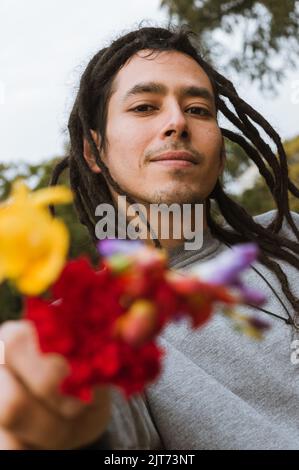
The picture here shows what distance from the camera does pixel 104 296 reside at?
627 millimetres

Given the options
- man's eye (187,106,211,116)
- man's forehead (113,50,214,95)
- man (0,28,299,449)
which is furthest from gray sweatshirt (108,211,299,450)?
man's forehead (113,50,214,95)

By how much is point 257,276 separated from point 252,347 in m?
0.22

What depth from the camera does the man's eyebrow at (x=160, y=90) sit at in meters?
1.71

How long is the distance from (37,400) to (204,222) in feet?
3.92

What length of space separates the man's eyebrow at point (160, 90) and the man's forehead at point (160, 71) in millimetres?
15

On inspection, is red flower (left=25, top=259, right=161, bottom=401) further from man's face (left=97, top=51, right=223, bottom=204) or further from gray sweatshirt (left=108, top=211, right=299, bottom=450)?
man's face (left=97, top=51, right=223, bottom=204)

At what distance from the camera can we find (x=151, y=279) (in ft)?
1.98

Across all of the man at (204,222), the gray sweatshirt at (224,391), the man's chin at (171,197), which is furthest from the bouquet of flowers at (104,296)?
the man's chin at (171,197)

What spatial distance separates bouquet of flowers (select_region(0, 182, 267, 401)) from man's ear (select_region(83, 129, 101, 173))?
129 centimetres

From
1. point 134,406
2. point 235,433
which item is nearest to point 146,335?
point 134,406

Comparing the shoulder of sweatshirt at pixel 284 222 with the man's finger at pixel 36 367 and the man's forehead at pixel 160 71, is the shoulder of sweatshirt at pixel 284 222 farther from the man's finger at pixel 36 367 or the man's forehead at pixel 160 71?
the man's finger at pixel 36 367

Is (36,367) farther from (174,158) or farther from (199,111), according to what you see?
(199,111)
